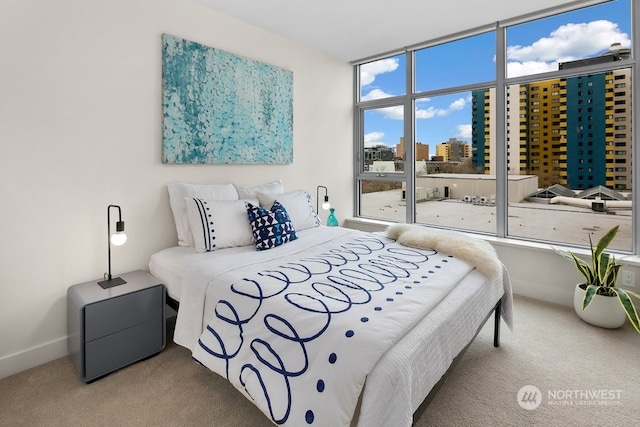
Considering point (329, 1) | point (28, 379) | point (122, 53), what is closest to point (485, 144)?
point (329, 1)

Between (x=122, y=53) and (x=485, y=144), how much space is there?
3464 mm

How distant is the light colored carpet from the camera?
1674mm

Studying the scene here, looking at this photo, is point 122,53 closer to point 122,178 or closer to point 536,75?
point 122,178

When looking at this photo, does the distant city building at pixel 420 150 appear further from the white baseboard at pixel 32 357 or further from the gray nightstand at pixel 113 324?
the white baseboard at pixel 32 357

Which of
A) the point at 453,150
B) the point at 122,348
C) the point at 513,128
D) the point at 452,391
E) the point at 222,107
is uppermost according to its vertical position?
the point at 222,107

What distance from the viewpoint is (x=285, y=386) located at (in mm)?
1344

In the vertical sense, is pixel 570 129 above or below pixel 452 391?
above

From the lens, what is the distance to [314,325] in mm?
1374

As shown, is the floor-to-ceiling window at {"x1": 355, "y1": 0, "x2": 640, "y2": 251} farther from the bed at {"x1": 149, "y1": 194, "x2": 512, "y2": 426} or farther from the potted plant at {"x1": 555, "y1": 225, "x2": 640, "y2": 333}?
the bed at {"x1": 149, "y1": 194, "x2": 512, "y2": 426}

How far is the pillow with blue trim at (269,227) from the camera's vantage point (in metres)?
2.53

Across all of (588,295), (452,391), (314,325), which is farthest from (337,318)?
(588,295)

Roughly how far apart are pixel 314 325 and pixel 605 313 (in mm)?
2471

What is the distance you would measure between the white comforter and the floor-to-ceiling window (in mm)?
1806

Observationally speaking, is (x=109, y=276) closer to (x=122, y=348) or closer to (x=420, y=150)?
(x=122, y=348)
